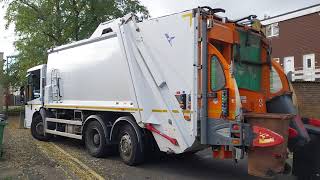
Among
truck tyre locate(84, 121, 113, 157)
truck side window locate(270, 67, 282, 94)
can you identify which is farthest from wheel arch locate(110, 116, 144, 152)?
truck side window locate(270, 67, 282, 94)

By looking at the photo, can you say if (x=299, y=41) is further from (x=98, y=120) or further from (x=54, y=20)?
(x=98, y=120)

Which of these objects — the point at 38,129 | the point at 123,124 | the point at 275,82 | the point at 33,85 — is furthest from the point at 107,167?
the point at 33,85

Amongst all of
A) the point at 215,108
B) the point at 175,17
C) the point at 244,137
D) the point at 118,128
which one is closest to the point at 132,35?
the point at 175,17

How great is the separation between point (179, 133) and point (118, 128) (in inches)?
89.9

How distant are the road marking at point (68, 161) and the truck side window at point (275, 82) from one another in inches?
157

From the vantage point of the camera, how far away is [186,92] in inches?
341

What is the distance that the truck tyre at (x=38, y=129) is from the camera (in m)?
15.1

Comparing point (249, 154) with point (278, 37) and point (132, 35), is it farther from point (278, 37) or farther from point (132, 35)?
point (278, 37)

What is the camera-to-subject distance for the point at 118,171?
9664mm

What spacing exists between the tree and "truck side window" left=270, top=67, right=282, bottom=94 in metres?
18.4

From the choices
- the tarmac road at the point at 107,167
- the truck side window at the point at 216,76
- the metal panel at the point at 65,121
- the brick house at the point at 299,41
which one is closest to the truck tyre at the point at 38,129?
the metal panel at the point at 65,121

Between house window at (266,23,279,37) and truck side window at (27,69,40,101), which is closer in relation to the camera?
truck side window at (27,69,40,101)

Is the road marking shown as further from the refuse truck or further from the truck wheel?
the truck wheel

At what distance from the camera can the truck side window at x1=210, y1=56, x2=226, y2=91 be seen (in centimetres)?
815
